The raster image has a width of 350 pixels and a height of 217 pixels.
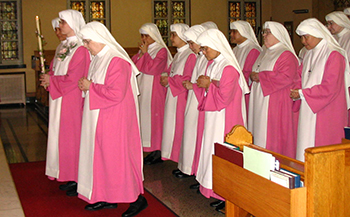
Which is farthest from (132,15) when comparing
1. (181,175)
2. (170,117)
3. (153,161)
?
(181,175)

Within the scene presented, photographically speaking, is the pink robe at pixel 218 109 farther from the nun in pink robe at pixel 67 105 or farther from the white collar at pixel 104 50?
the nun in pink robe at pixel 67 105

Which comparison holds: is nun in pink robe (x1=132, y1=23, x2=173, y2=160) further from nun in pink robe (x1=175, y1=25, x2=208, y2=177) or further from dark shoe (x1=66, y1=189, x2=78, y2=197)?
dark shoe (x1=66, y1=189, x2=78, y2=197)

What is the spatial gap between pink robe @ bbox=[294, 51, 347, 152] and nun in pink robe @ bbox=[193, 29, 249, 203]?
80cm

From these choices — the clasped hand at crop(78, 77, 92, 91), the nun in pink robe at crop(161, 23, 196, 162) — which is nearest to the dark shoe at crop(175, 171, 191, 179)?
the nun in pink robe at crop(161, 23, 196, 162)

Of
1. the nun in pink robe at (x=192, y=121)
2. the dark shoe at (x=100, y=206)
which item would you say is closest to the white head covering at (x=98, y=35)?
the nun in pink robe at (x=192, y=121)

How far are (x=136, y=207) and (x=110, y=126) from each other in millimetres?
876

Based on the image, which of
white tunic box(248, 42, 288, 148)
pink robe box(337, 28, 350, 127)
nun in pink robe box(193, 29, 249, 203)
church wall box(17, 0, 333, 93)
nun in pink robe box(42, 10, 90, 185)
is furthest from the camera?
church wall box(17, 0, 333, 93)

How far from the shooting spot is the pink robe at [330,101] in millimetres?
4863

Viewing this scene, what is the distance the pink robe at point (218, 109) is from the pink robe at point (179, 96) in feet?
3.58

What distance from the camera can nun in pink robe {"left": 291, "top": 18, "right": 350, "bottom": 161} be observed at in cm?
488

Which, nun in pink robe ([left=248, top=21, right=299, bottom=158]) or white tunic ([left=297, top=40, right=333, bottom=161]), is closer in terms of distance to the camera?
white tunic ([left=297, top=40, right=333, bottom=161])

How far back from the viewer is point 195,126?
553 cm

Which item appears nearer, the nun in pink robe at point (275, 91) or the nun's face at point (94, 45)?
the nun's face at point (94, 45)

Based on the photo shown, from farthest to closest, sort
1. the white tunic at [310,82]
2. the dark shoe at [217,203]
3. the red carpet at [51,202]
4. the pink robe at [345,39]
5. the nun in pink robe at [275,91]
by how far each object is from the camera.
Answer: the pink robe at [345,39]
the nun in pink robe at [275,91]
the white tunic at [310,82]
the dark shoe at [217,203]
the red carpet at [51,202]
